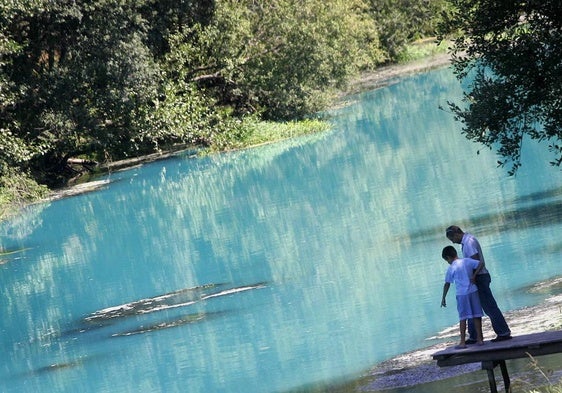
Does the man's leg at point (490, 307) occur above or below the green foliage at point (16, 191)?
below

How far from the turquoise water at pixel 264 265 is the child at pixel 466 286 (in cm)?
334

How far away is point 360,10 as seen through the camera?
3093 inches

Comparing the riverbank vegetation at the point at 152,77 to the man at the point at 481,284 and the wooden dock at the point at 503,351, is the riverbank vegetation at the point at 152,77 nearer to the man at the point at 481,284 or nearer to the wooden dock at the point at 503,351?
the man at the point at 481,284

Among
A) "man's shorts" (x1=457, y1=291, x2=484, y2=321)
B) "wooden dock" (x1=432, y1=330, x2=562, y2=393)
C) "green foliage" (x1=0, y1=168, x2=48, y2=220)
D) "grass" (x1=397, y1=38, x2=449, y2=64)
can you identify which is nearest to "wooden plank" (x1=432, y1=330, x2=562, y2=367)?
"wooden dock" (x1=432, y1=330, x2=562, y2=393)

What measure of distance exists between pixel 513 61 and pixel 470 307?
441 centimetres

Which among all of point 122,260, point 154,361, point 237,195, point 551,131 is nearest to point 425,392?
point 551,131

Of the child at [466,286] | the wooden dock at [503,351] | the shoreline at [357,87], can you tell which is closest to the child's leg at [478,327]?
the child at [466,286]

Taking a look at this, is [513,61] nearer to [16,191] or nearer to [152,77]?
[16,191]

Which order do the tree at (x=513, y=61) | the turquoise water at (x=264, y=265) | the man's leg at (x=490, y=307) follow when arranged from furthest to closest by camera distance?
the turquoise water at (x=264, y=265), the tree at (x=513, y=61), the man's leg at (x=490, y=307)

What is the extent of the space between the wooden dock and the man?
220mm

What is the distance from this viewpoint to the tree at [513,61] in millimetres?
15453

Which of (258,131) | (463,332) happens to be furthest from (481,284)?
(258,131)

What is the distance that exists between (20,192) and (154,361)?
90.3 ft

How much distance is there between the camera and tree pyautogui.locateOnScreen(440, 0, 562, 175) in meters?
15.5
